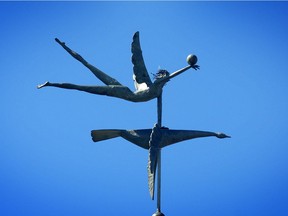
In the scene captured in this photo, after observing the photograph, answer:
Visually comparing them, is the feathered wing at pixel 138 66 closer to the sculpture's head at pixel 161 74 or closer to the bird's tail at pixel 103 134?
the sculpture's head at pixel 161 74

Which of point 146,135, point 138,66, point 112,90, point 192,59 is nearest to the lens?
point 192,59

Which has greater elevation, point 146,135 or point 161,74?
point 161,74

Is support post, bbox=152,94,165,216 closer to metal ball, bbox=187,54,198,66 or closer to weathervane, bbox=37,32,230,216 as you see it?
weathervane, bbox=37,32,230,216

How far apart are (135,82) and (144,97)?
22.0 inches

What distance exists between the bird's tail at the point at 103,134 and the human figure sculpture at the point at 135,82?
883 mm

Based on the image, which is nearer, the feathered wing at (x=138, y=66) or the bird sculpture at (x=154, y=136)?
the bird sculpture at (x=154, y=136)

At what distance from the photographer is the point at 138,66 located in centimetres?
1284

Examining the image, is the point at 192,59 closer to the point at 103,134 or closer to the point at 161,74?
the point at 161,74

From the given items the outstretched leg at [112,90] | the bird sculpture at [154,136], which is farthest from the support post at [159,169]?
the outstretched leg at [112,90]

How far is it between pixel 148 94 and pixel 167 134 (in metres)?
0.97

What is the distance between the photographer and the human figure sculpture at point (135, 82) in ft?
40.0

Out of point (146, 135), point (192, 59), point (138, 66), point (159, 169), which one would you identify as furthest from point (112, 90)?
point (159, 169)

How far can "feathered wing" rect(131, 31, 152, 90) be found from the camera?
12.7 metres

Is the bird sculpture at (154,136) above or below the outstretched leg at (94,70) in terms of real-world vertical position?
below
